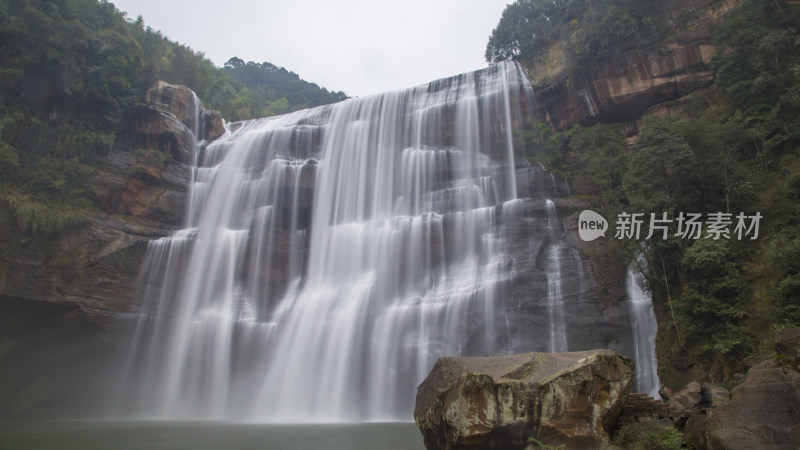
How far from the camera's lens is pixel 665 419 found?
8383 millimetres

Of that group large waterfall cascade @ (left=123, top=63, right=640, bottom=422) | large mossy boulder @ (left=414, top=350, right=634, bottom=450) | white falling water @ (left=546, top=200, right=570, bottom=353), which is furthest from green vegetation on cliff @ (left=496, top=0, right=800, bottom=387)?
large mossy boulder @ (left=414, top=350, right=634, bottom=450)

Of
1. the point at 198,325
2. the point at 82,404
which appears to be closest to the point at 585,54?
the point at 198,325

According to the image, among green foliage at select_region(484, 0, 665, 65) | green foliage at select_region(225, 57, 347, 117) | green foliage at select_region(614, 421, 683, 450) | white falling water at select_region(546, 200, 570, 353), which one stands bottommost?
green foliage at select_region(614, 421, 683, 450)

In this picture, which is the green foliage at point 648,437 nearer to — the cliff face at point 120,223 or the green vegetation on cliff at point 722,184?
the green vegetation on cliff at point 722,184

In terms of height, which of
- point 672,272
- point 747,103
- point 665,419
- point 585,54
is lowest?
point 665,419

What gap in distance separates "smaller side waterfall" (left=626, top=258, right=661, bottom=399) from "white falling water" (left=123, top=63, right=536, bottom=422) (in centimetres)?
417

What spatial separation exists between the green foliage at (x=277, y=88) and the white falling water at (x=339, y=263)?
72.7 feet

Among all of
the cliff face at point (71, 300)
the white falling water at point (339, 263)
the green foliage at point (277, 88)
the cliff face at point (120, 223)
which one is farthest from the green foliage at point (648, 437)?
the green foliage at point (277, 88)

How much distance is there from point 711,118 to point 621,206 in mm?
6223

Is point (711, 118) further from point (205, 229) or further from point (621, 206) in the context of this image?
point (205, 229)

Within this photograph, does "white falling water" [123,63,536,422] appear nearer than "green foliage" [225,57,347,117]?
Yes

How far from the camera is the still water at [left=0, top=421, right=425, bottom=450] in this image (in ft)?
38.8

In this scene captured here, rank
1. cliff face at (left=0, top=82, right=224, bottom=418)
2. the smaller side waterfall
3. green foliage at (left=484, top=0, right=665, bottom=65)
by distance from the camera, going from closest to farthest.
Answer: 1. the smaller side waterfall
2. cliff face at (left=0, top=82, right=224, bottom=418)
3. green foliage at (left=484, top=0, right=665, bottom=65)

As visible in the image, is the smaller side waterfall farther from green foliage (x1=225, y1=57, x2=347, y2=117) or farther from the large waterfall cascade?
green foliage (x1=225, y1=57, x2=347, y2=117)
